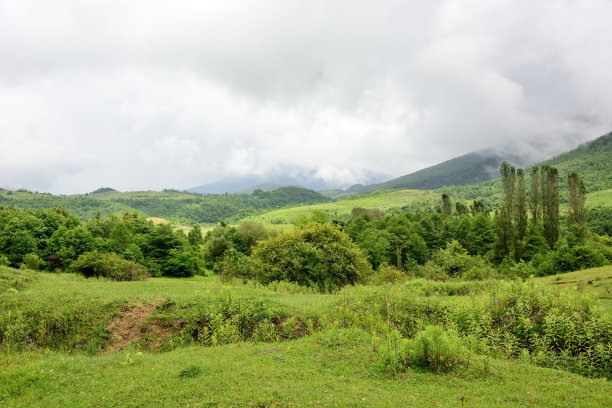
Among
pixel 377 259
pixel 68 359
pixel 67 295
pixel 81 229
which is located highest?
pixel 81 229

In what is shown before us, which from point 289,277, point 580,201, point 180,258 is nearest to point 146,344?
point 289,277

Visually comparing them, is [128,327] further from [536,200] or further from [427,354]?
[536,200]

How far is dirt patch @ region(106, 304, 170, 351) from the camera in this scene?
12.1 metres

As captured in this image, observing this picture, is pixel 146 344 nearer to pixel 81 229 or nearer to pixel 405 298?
pixel 405 298

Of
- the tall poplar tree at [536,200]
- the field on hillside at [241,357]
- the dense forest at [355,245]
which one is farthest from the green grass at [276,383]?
the tall poplar tree at [536,200]

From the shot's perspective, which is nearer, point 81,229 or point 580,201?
point 81,229

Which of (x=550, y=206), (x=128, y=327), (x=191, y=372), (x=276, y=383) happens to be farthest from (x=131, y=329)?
(x=550, y=206)

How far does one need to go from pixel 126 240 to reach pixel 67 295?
40.7 meters

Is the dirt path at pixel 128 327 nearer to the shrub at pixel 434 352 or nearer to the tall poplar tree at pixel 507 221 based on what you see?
the shrub at pixel 434 352

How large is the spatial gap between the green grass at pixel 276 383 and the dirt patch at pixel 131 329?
6.44ft

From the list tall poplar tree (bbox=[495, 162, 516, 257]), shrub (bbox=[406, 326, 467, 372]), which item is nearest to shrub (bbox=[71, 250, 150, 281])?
shrub (bbox=[406, 326, 467, 372])

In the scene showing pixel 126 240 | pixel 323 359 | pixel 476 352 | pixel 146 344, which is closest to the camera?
pixel 323 359

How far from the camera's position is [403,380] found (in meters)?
8.06

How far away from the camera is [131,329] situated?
12.7 meters
